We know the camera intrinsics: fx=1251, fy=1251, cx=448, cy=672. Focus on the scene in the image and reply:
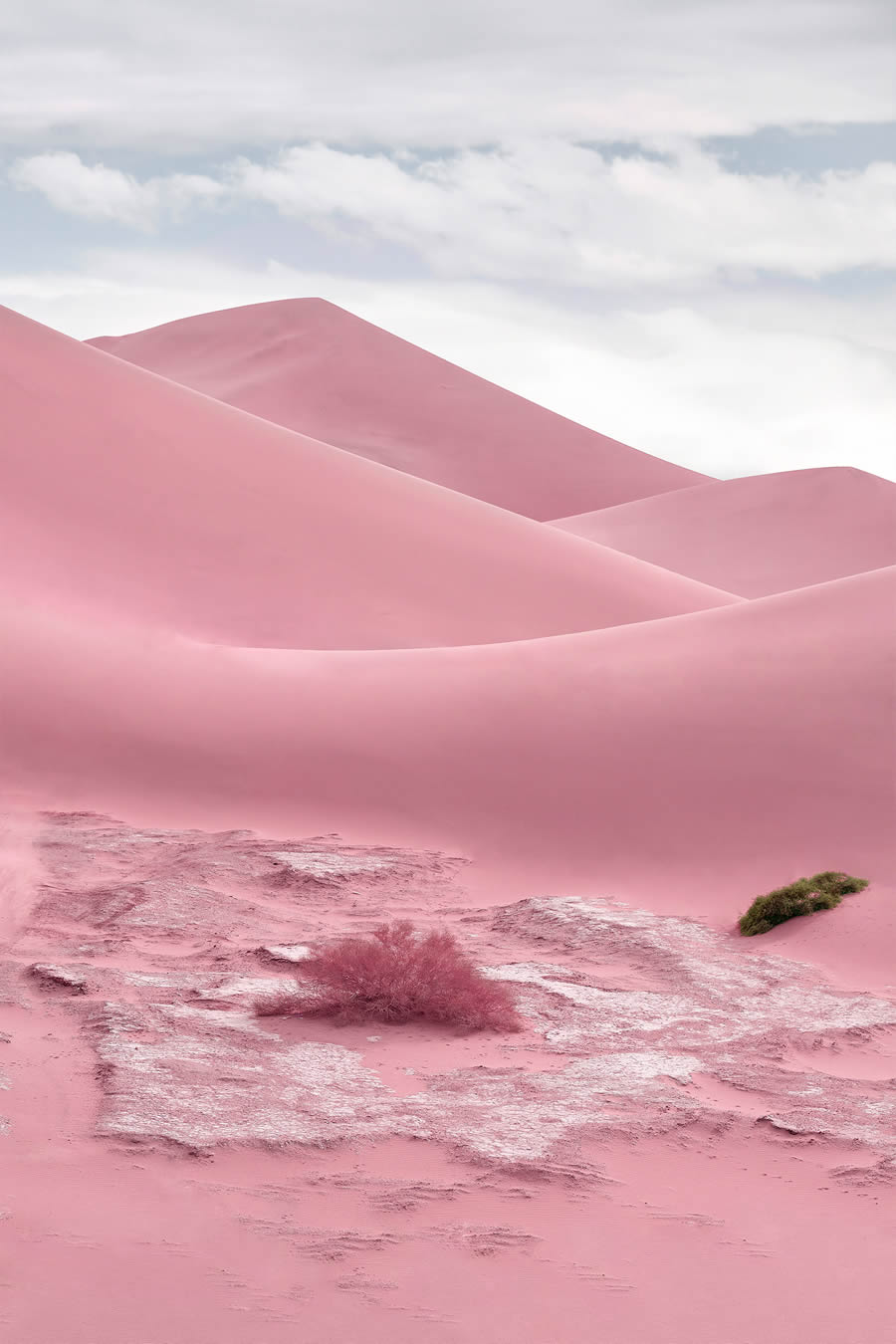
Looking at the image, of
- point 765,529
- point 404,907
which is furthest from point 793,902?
point 765,529

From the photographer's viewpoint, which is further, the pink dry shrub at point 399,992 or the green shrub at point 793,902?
the green shrub at point 793,902

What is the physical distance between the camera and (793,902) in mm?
9586

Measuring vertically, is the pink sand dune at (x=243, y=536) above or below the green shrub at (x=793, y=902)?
above

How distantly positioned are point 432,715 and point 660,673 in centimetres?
246

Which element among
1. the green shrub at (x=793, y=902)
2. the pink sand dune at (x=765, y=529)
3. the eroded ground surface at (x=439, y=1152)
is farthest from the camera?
the pink sand dune at (x=765, y=529)

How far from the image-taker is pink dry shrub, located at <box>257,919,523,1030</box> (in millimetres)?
7004

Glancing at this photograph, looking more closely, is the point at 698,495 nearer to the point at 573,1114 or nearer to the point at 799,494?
the point at 799,494

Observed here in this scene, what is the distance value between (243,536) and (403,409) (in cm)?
5054

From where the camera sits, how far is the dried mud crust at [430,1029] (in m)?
5.61

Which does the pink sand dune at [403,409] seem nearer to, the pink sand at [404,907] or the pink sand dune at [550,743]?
the pink sand at [404,907]

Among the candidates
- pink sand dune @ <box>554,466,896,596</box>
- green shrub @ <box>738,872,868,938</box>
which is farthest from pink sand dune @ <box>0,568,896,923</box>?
pink sand dune @ <box>554,466,896,596</box>

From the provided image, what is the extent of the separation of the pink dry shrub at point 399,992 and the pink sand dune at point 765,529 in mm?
40652

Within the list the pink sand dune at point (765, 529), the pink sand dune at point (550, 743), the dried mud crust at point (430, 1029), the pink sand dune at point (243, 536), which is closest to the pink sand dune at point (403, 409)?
the pink sand dune at point (765, 529)

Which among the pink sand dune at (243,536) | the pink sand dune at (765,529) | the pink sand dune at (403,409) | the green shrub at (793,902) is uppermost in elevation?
the pink sand dune at (403,409)
